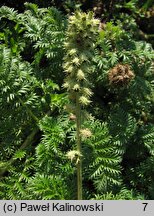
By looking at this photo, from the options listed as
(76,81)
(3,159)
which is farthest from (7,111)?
(76,81)

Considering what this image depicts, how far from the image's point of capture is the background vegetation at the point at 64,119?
339 centimetres

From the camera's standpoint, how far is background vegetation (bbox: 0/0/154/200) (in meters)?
3.39

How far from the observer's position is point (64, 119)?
363 centimetres

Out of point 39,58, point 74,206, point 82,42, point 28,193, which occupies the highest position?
point 82,42

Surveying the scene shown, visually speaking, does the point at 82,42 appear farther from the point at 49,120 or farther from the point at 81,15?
the point at 49,120

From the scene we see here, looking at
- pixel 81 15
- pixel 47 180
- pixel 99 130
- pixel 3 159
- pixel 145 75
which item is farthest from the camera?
pixel 145 75

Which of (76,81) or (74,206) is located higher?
(76,81)

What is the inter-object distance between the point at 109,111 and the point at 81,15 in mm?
1454

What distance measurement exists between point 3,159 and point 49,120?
Result: 1.86 ft

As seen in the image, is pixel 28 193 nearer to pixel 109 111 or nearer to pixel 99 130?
pixel 99 130

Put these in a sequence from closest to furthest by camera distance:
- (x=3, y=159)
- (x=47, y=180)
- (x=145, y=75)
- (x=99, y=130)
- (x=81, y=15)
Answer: (x=81, y=15) < (x=47, y=180) < (x=99, y=130) < (x=3, y=159) < (x=145, y=75)

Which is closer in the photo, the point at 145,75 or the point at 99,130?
the point at 99,130

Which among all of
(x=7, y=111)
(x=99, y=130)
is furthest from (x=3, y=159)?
(x=99, y=130)

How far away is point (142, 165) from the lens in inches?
141
